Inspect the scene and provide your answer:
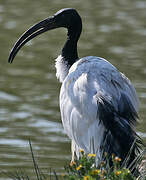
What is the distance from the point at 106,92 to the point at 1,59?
258 inches

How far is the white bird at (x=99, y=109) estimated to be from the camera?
6012 mm

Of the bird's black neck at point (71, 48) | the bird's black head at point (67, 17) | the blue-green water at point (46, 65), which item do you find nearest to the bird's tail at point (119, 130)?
the bird's black neck at point (71, 48)

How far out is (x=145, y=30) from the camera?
47.8 ft

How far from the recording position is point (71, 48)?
24.5 feet

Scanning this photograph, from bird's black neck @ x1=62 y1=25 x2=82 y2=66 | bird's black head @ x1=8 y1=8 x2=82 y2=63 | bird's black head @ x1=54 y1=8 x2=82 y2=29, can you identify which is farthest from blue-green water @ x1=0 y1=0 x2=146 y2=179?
bird's black head @ x1=54 y1=8 x2=82 y2=29

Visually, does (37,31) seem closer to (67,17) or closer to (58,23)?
(58,23)

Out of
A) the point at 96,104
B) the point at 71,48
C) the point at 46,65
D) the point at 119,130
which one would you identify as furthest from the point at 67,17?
the point at 46,65

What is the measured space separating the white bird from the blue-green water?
149 centimetres

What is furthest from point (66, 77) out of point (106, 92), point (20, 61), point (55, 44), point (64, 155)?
point (55, 44)

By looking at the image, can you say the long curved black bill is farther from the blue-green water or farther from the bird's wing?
the blue-green water

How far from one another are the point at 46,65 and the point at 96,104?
612cm

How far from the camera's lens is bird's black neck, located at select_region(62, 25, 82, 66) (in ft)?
24.3

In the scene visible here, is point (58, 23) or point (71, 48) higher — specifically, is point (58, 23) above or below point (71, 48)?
above

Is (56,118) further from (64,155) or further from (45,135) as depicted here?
(64,155)
